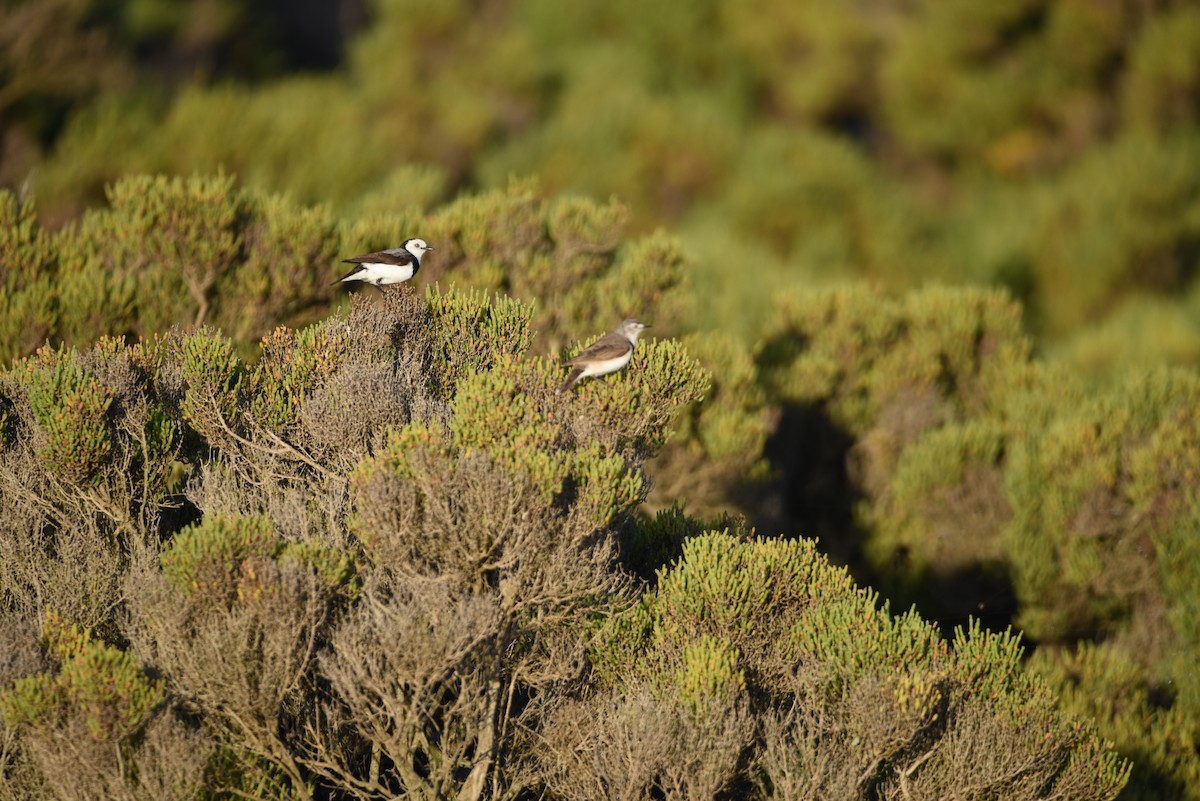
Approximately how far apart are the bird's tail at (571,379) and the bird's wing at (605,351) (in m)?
0.10

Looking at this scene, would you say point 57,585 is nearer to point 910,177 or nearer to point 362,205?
point 362,205

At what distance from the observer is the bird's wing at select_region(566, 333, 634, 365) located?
36.9ft

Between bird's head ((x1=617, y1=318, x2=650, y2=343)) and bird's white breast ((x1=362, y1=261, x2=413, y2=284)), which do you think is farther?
bird's white breast ((x1=362, y1=261, x2=413, y2=284))

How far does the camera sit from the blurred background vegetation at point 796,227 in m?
16.4

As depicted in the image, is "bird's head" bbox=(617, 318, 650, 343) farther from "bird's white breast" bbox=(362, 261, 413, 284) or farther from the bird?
"bird's white breast" bbox=(362, 261, 413, 284)

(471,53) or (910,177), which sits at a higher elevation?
(471,53)

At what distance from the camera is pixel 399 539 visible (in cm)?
992

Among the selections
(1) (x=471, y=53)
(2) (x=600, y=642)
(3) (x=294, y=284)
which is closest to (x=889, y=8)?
(1) (x=471, y=53)

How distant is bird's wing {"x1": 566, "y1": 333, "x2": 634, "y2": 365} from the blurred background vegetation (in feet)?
18.6

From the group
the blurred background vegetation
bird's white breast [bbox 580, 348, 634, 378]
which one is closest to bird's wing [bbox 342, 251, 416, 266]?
bird's white breast [bbox 580, 348, 634, 378]

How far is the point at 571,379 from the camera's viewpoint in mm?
11367

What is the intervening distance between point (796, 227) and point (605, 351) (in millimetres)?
24748

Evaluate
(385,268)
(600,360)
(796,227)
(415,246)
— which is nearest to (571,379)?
(600,360)

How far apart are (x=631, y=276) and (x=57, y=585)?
8.71 meters
